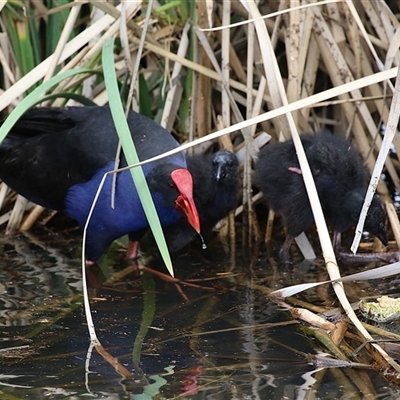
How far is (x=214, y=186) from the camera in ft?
11.2

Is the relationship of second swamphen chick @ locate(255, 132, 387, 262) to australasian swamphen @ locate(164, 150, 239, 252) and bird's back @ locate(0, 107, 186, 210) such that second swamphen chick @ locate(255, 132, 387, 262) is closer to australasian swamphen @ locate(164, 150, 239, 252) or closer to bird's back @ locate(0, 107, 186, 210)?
australasian swamphen @ locate(164, 150, 239, 252)

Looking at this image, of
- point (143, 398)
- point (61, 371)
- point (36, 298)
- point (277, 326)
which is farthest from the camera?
point (36, 298)

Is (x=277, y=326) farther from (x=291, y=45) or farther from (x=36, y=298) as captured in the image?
(x=291, y=45)

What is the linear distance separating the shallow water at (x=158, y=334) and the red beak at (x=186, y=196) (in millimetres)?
252

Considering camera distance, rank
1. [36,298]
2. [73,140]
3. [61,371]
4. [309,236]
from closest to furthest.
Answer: [61,371] < [36,298] < [73,140] < [309,236]

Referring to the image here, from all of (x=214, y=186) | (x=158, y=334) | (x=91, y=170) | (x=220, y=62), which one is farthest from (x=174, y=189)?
(x=220, y=62)

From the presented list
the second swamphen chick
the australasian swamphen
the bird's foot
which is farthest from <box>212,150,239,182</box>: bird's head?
the bird's foot

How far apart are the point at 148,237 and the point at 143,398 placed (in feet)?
6.05

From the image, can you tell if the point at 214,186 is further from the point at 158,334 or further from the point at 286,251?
the point at 158,334

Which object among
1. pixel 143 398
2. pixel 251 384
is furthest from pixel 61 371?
pixel 251 384

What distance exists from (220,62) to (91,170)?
901 mm

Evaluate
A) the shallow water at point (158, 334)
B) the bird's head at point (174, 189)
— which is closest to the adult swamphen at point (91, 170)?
the bird's head at point (174, 189)

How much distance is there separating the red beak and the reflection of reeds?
0.43 metres

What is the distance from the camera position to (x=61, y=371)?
2293mm
